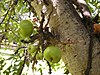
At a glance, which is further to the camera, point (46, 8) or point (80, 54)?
point (46, 8)

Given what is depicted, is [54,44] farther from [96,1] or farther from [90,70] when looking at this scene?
[96,1]

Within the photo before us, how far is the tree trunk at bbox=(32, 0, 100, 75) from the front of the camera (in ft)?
3.15

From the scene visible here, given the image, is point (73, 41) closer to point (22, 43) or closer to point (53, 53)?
point (53, 53)

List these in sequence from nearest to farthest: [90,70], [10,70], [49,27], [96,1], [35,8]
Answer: [90,70]
[49,27]
[35,8]
[10,70]
[96,1]

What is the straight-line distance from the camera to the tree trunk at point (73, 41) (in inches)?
37.8

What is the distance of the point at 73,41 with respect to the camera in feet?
3.20

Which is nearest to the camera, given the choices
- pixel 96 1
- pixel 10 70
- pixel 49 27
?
pixel 49 27

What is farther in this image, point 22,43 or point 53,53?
point 22,43

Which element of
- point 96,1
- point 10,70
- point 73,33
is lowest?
point 10,70

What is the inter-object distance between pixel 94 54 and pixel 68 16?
195mm

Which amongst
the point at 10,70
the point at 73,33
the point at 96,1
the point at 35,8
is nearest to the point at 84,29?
the point at 73,33

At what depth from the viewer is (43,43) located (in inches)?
39.1

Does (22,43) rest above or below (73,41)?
below

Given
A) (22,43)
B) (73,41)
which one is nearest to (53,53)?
(73,41)
